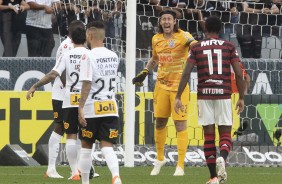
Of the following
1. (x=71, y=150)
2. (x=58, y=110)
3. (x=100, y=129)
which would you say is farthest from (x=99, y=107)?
(x=58, y=110)

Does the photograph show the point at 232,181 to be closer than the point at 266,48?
Yes

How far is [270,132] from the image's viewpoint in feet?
58.9

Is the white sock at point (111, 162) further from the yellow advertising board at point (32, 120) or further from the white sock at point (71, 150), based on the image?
the yellow advertising board at point (32, 120)

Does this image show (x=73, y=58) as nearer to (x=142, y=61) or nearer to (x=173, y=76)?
(x=173, y=76)

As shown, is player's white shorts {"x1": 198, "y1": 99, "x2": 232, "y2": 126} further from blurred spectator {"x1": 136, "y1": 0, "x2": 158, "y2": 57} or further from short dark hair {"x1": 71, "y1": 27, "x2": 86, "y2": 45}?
blurred spectator {"x1": 136, "y1": 0, "x2": 158, "y2": 57}

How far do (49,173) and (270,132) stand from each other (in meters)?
4.92

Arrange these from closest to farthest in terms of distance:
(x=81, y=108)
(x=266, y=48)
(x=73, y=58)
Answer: (x=81, y=108) → (x=73, y=58) → (x=266, y=48)

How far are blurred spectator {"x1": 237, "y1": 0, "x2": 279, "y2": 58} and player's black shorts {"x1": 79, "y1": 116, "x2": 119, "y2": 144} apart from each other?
742 cm

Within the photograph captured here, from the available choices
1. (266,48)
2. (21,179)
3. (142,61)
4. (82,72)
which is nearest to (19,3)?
(142,61)

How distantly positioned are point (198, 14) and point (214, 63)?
19.8ft

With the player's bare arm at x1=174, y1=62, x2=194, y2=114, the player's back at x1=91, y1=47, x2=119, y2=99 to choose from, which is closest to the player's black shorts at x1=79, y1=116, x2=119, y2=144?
the player's back at x1=91, y1=47, x2=119, y2=99

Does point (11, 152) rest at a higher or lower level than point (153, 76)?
lower

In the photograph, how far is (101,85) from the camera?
11742mm

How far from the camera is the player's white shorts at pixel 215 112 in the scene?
12828 mm
